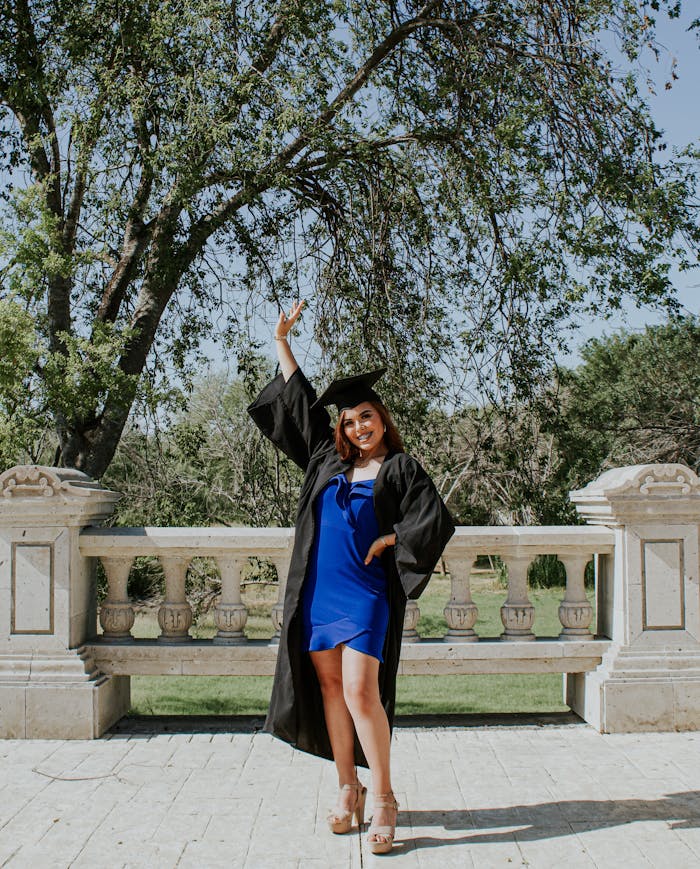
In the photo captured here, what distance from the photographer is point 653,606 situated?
16.9 feet

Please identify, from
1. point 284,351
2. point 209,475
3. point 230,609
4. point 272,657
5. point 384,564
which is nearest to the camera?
point 384,564

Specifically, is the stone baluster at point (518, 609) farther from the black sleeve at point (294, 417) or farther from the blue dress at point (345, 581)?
the blue dress at point (345, 581)

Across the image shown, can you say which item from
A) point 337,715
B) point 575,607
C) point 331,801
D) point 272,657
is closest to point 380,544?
point 337,715

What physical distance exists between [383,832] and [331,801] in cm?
63

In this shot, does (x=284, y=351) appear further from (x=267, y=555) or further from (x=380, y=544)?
(x=267, y=555)

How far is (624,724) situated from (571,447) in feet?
12.2

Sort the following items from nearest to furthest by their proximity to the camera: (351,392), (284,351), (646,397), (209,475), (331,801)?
(351,392) < (331,801) < (284,351) < (209,475) < (646,397)

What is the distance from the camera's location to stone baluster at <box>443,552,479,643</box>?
17.3ft

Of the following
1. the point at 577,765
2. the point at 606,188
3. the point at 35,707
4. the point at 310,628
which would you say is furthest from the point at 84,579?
the point at 606,188

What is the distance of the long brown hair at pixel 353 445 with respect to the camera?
148 inches

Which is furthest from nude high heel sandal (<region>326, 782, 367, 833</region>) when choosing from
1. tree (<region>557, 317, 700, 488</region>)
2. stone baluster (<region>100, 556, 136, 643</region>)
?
tree (<region>557, 317, 700, 488</region>)

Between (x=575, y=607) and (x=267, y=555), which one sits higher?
(x=267, y=555)

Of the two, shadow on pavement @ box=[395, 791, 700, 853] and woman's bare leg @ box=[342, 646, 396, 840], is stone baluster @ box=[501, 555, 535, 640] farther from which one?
woman's bare leg @ box=[342, 646, 396, 840]

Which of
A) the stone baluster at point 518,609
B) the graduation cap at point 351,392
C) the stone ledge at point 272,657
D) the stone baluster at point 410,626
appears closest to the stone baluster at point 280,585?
the stone ledge at point 272,657
